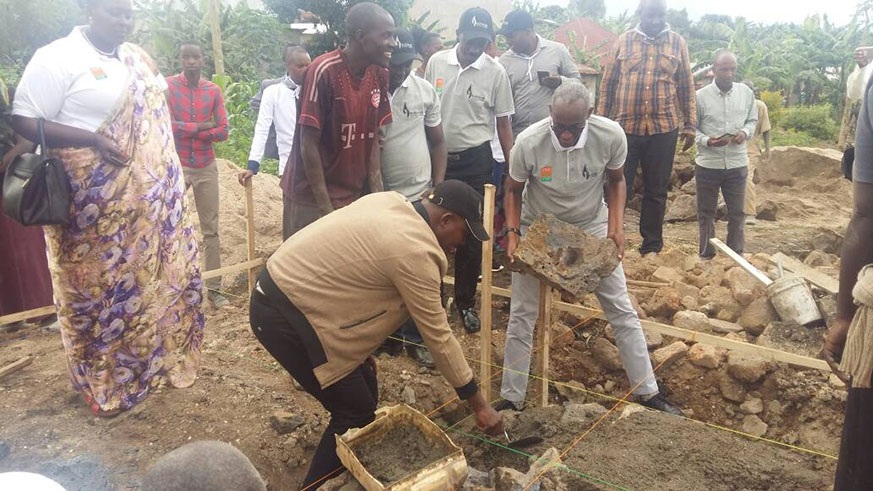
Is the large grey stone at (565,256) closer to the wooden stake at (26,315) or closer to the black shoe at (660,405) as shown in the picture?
the black shoe at (660,405)

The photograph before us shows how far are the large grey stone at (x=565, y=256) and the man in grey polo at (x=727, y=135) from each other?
2.82 meters

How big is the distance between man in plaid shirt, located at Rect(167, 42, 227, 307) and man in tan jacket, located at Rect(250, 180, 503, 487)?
9.65 ft

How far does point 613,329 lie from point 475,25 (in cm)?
243

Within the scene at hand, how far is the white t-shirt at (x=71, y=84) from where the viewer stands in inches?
119

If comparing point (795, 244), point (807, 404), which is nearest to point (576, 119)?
point (807, 404)

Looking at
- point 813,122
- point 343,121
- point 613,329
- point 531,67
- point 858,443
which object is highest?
point 531,67

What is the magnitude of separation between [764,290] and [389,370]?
114 inches

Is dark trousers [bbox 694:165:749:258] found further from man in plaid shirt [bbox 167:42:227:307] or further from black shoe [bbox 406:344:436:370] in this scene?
man in plaid shirt [bbox 167:42:227:307]

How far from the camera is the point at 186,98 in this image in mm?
5438

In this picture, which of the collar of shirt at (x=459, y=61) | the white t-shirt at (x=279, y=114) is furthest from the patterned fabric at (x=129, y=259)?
the collar of shirt at (x=459, y=61)

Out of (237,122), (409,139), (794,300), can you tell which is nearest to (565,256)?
(409,139)

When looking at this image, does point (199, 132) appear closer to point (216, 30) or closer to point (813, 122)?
point (216, 30)

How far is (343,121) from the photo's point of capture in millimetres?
3824

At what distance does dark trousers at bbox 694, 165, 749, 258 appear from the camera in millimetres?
6090
